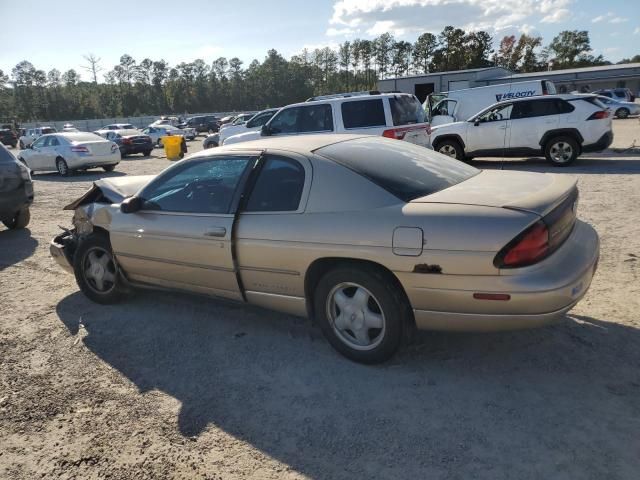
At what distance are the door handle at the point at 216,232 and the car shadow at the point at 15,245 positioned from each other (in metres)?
4.02

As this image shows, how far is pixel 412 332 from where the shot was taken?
3176mm

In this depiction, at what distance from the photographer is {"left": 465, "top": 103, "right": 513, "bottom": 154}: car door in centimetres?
1258

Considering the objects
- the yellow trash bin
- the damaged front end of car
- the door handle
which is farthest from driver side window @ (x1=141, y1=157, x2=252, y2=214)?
the yellow trash bin

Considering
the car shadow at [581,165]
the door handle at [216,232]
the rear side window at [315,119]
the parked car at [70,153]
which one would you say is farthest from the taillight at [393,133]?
the parked car at [70,153]

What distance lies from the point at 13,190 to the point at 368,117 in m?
6.59

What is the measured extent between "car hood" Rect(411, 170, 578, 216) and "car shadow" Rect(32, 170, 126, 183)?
46.3ft

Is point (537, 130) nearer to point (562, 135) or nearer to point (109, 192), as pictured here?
point (562, 135)

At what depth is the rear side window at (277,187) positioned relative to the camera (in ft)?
11.4

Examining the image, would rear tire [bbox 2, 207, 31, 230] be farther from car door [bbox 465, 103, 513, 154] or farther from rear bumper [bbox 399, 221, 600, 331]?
car door [bbox 465, 103, 513, 154]

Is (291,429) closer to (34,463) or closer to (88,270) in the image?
(34,463)

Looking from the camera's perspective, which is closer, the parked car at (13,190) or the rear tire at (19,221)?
the parked car at (13,190)

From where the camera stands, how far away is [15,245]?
7.30 m

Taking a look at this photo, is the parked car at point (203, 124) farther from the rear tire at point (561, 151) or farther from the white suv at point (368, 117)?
the rear tire at point (561, 151)

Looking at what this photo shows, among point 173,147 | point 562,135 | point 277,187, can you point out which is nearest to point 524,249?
point 277,187
